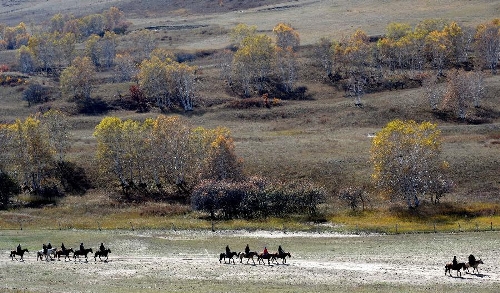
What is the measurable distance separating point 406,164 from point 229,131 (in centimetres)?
3141

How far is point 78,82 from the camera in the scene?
A: 173m

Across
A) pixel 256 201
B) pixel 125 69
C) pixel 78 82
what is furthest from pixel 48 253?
pixel 125 69

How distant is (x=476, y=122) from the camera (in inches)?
5453

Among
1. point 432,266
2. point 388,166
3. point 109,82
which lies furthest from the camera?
point 109,82

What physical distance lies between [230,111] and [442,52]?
61660 mm

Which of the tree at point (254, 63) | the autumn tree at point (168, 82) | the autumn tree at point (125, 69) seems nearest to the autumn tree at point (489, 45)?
the tree at point (254, 63)

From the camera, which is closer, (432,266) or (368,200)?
(432,266)

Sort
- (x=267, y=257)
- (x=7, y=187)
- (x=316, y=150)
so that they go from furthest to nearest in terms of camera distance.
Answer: (x=316, y=150) < (x=7, y=187) < (x=267, y=257)

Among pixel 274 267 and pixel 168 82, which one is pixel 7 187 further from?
pixel 168 82

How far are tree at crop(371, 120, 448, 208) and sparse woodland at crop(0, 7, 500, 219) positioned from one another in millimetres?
168

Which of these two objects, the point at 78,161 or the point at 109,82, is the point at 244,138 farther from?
the point at 109,82

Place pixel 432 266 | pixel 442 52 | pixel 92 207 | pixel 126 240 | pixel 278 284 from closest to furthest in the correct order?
pixel 278 284 < pixel 432 266 < pixel 126 240 < pixel 92 207 < pixel 442 52

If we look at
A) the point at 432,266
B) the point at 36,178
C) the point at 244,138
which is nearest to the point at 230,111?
the point at 244,138

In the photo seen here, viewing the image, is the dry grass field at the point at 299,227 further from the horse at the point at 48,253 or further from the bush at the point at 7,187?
the bush at the point at 7,187
